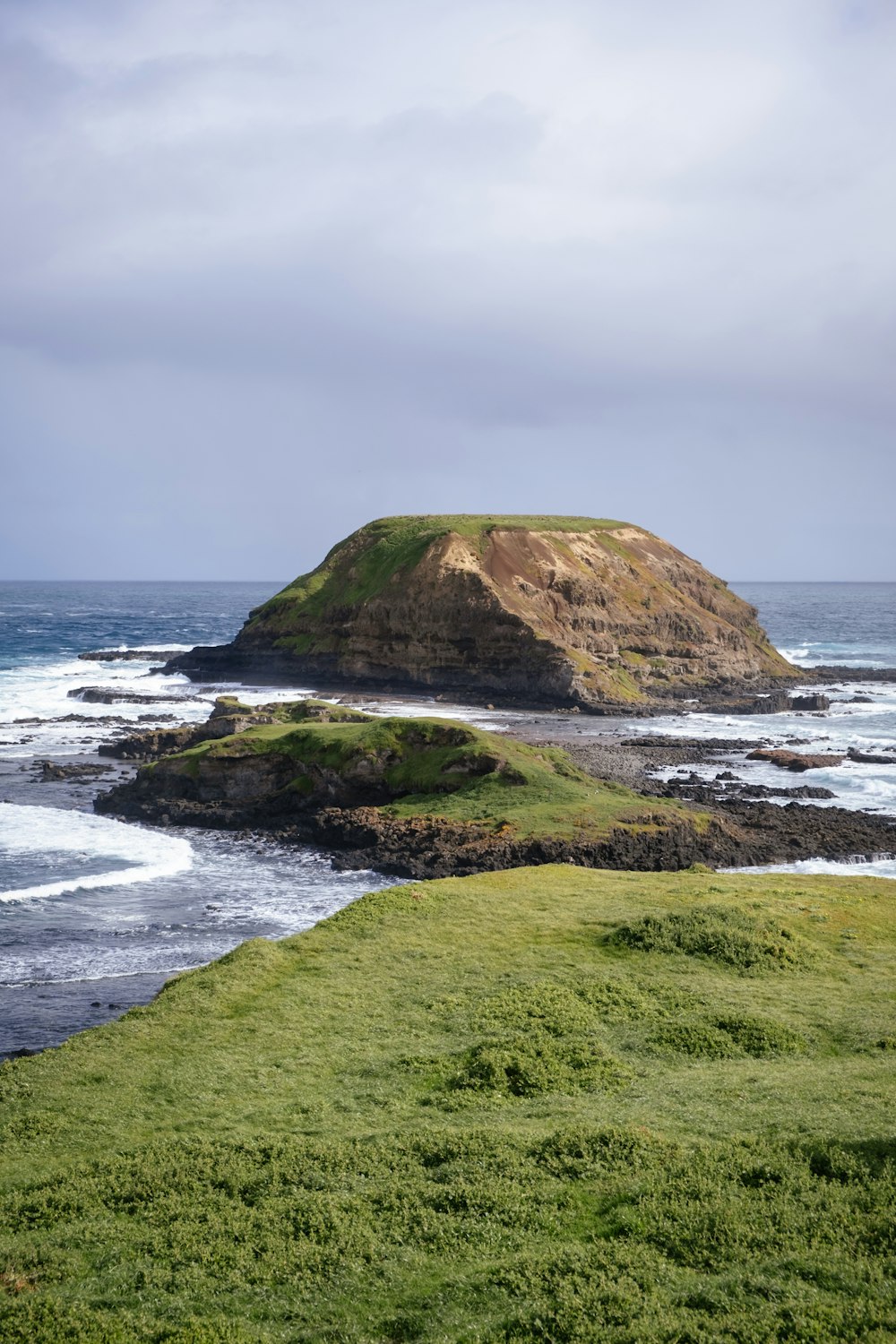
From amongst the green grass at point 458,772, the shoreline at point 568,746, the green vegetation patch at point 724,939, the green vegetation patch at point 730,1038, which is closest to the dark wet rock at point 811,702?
the shoreline at point 568,746

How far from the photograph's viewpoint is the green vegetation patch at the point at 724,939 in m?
22.3

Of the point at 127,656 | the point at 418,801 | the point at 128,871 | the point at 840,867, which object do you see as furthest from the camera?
the point at 127,656

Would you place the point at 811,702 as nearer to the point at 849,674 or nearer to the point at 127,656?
the point at 849,674

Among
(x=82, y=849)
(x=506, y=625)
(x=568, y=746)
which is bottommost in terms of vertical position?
(x=82, y=849)

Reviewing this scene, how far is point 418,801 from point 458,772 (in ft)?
7.28

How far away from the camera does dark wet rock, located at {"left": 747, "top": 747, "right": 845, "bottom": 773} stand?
197 feet

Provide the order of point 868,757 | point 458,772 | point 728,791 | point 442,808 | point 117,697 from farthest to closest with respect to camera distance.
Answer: point 117,697 → point 868,757 → point 728,791 → point 458,772 → point 442,808

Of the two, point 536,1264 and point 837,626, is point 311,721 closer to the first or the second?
point 536,1264

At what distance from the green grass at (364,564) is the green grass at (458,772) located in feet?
177

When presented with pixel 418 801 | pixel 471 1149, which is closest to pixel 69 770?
pixel 418 801

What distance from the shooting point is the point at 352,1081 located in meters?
16.9

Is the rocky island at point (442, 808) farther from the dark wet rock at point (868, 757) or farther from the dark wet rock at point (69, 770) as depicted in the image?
the dark wet rock at point (868, 757)

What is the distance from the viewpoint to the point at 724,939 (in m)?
22.8

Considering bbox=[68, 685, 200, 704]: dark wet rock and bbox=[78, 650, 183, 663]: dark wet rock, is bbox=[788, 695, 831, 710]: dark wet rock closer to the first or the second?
bbox=[68, 685, 200, 704]: dark wet rock
